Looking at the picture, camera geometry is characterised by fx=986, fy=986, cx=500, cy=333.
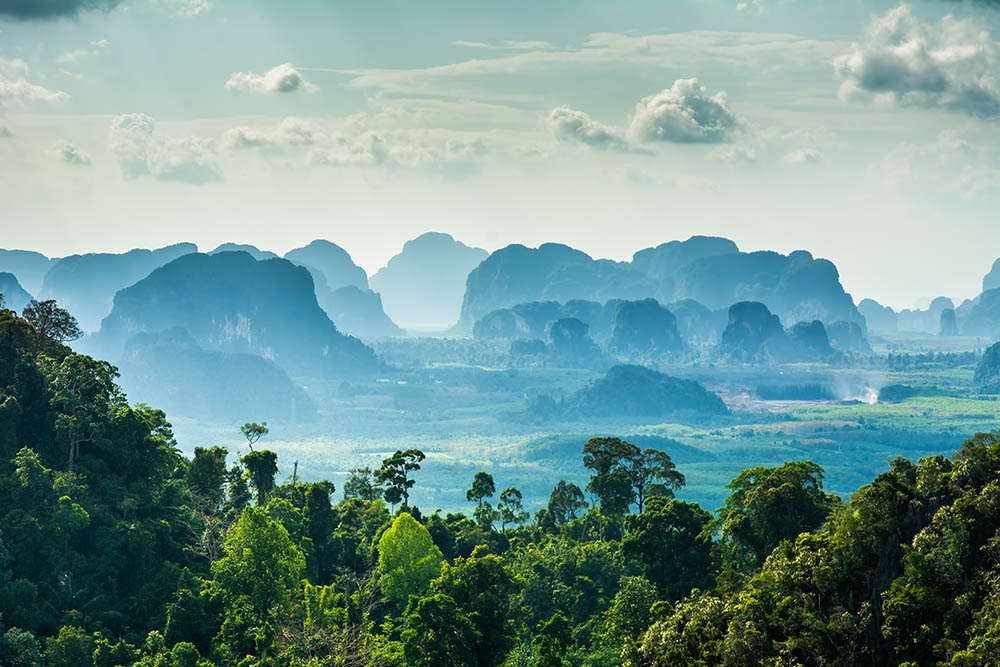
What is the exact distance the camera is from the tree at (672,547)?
33.1m

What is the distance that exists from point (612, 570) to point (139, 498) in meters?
18.4

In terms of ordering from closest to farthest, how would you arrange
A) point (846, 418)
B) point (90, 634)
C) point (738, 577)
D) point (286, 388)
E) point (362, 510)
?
point (738, 577) < point (90, 634) < point (362, 510) < point (846, 418) < point (286, 388)

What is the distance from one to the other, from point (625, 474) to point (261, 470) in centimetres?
1676

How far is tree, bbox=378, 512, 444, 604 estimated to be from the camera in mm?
36125

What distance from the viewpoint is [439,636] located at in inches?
1094

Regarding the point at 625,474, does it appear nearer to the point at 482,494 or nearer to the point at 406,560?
the point at 482,494

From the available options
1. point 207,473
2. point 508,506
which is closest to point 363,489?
point 508,506

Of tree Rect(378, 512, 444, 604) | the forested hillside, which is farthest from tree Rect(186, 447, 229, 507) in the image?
tree Rect(378, 512, 444, 604)

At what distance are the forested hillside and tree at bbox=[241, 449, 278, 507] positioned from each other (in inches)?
3.3

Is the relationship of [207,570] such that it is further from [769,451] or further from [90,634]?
[769,451]

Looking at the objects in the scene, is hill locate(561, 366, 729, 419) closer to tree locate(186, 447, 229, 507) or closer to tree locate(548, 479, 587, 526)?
tree locate(548, 479, 587, 526)

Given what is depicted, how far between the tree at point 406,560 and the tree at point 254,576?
4.78 meters

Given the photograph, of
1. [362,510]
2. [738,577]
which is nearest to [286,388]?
[362,510]

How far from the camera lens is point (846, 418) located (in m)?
146
